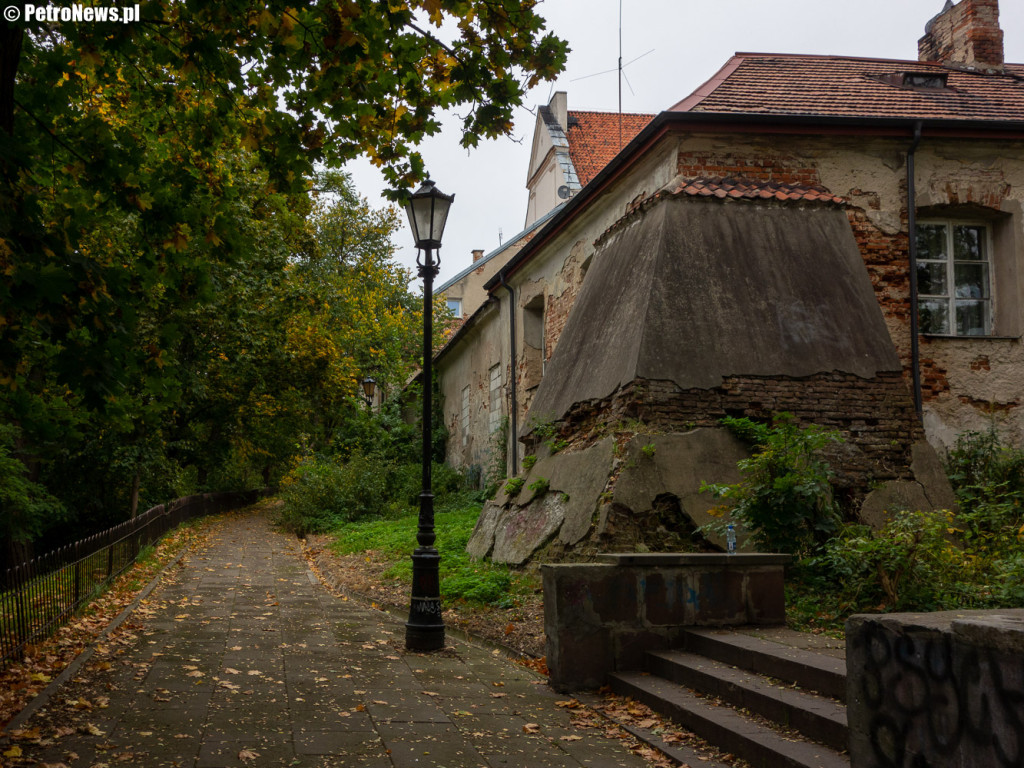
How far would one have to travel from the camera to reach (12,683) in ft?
19.7

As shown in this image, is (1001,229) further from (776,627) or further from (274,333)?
(274,333)

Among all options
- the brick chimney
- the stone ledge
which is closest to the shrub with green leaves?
the stone ledge

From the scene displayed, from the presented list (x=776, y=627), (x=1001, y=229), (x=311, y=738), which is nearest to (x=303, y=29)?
(x=311, y=738)

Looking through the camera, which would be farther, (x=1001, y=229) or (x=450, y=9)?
(x=1001, y=229)

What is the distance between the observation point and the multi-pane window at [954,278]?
11.5 m

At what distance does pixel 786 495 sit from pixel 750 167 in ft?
16.9

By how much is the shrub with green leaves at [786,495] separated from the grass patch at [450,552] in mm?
2607

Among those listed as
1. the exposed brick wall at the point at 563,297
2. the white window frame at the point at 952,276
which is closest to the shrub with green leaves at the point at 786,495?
the white window frame at the point at 952,276

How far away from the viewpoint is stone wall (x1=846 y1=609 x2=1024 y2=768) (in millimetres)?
3043

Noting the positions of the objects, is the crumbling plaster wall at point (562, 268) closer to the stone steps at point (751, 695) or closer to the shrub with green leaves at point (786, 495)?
the shrub with green leaves at point (786, 495)

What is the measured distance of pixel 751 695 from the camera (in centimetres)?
533

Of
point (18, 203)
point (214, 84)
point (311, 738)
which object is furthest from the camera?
point (214, 84)

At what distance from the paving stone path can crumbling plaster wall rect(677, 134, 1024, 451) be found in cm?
687

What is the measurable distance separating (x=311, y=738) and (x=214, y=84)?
469 cm
